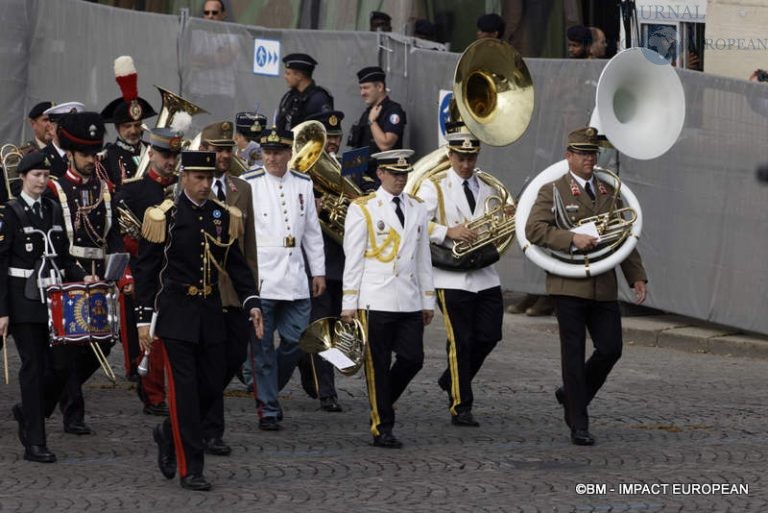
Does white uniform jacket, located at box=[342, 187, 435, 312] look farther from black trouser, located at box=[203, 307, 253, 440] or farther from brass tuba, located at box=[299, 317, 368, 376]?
black trouser, located at box=[203, 307, 253, 440]

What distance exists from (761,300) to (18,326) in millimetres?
6987

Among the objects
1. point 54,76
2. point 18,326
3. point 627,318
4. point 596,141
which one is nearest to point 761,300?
point 627,318

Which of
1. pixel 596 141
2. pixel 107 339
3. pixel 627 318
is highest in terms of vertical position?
pixel 596 141

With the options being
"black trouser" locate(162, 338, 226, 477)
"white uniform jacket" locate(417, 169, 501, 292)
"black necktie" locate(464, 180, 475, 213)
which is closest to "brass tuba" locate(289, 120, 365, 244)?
"white uniform jacket" locate(417, 169, 501, 292)

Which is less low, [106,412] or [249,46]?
[249,46]

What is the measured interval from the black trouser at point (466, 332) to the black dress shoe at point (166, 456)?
254 cm

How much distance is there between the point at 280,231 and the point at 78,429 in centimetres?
190

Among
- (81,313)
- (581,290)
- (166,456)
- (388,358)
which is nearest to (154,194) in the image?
(81,313)

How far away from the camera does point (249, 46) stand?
20.0 meters

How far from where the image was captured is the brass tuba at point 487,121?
12.5 meters

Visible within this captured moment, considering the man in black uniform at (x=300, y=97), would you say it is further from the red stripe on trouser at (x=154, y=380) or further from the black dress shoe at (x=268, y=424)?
the black dress shoe at (x=268, y=424)

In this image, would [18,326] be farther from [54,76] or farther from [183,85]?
[54,76]

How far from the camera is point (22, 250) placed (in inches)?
435

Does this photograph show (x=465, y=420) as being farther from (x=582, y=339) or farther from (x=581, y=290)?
(x=581, y=290)
